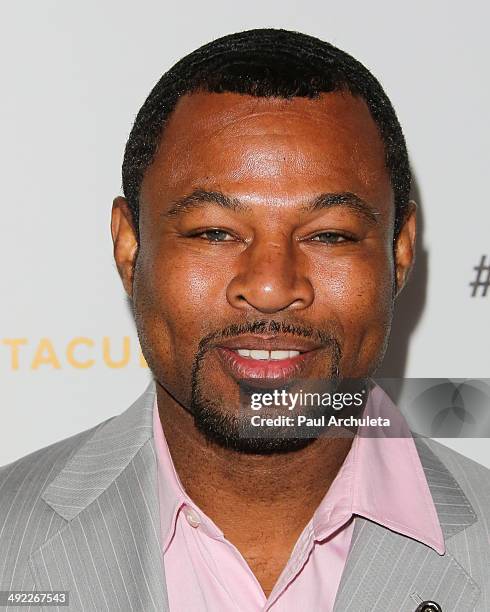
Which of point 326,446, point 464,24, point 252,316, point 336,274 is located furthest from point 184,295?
point 464,24

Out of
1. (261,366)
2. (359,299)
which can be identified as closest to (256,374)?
(261,366)

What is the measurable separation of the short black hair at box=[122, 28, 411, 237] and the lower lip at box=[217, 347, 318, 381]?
410mm

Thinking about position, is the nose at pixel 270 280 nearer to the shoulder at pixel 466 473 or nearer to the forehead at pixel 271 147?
the forehead at pixel 271 147

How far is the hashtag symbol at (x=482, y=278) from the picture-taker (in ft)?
8.13

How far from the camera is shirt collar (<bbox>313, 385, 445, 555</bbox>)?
6.18 ft

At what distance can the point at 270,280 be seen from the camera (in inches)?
67.5

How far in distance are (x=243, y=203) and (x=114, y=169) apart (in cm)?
69

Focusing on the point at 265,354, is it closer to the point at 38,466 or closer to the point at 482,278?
the point at 38,466

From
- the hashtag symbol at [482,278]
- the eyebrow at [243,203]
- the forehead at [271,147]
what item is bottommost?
the hashtag symbol at [482,278]

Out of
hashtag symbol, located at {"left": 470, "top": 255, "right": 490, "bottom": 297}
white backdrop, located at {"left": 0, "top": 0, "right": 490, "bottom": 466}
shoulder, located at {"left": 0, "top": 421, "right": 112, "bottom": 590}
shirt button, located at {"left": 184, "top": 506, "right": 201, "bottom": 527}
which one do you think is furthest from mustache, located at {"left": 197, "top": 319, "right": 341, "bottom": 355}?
hashtag symbol, located at {"left": 470, "top": 255, "right": 490, "bottom": 297}

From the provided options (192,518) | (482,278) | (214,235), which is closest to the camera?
(214,235)

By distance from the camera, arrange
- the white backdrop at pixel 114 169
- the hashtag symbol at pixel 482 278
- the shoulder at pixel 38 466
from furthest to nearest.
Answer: the hashtag symbol at pixel 482 278 → the white backdrop at pixel 114 169 → the shoulder at pixel 38 466

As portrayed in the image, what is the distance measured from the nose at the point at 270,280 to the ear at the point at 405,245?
0.35m

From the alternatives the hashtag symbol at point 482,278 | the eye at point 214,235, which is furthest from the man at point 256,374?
the hashtag symbol at point 482,278
